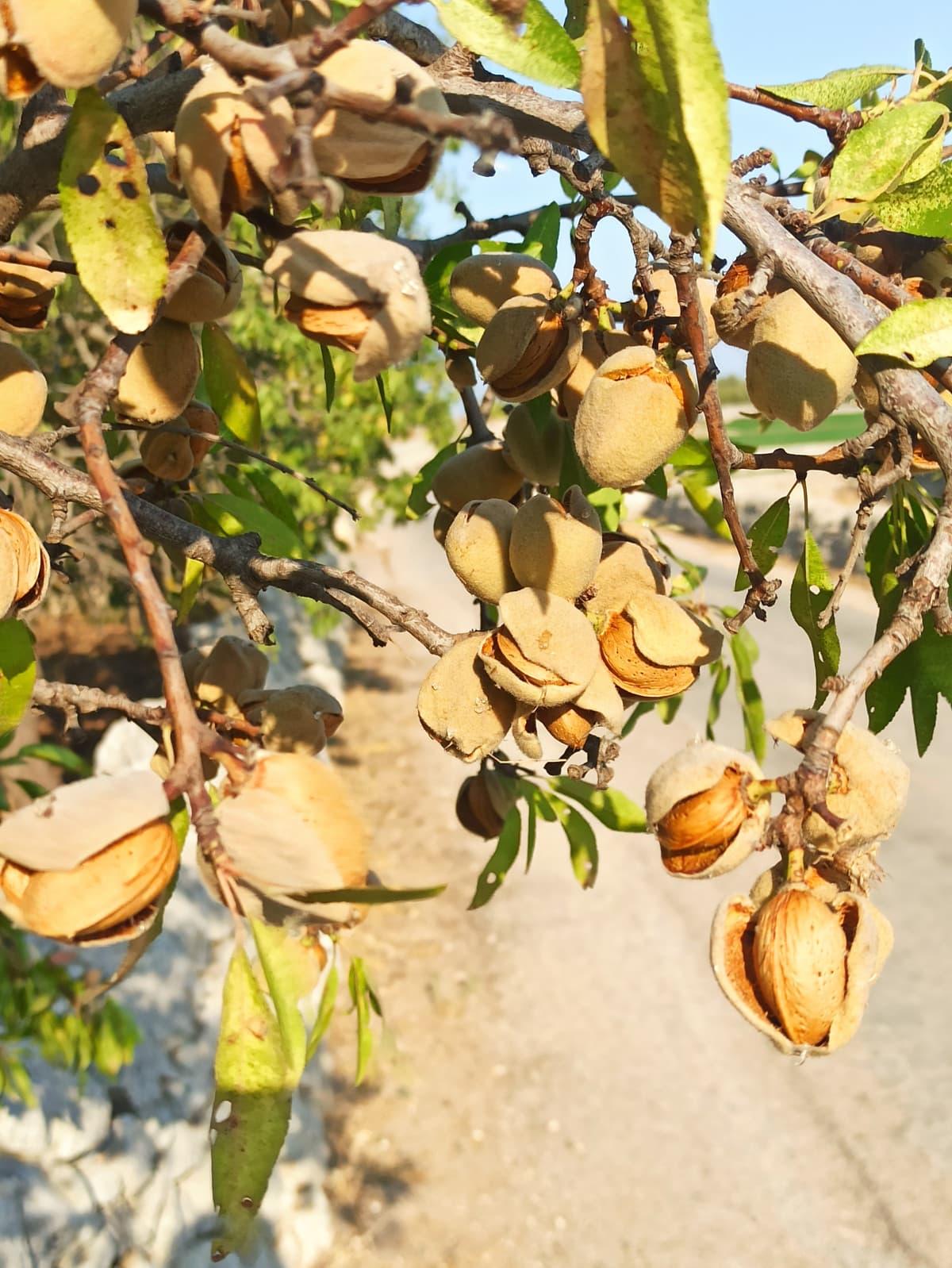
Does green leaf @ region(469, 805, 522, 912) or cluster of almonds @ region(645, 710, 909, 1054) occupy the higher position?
cluster of almonds @ region(645, 710, 909, 1054)

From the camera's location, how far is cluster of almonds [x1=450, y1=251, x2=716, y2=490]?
2.60ft

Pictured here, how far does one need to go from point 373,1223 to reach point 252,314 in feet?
14.7

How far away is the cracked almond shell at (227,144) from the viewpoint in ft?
1.86

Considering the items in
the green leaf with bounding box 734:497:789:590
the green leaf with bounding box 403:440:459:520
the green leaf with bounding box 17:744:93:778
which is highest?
the green leaf with bounding box 734:497:789:590

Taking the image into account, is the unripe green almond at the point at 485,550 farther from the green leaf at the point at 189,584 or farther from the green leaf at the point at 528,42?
the green leaf at the point at 189,584

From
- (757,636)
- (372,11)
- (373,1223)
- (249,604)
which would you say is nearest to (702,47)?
(372,11)

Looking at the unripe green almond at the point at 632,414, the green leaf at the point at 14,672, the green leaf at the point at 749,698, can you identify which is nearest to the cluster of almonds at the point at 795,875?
the unripe green almond at the point at 632,414

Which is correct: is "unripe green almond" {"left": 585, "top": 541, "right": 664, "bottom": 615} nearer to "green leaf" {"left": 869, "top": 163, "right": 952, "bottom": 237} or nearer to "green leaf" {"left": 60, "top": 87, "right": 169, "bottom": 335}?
"green leaf" {"left": 869, "top": 163, "right": 952, "bottom": 237}

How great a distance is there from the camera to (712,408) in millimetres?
783

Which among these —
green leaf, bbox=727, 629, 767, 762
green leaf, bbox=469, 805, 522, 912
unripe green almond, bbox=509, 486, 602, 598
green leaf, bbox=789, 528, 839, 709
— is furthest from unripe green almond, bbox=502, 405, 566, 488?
green leaf, bbox=727, 629, 767, 762

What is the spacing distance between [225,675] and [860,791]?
0.61 m

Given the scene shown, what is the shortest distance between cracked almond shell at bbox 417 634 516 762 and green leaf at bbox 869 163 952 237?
46cm

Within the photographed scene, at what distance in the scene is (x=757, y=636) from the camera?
10336 mm

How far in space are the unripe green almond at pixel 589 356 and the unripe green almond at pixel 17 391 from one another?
465 millimetres
